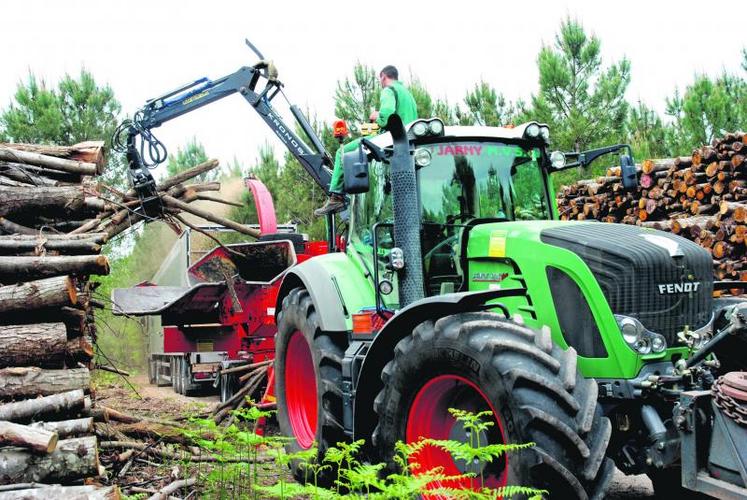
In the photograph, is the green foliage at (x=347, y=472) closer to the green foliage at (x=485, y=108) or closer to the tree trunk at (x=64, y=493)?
the tree trunk at (x=64, y=493)

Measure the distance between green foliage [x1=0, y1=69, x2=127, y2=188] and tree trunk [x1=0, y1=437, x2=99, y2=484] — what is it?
63.2ft

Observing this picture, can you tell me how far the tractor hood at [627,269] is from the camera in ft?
15.2

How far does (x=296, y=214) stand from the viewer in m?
23.8

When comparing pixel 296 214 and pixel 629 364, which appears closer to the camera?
pixel 629 364

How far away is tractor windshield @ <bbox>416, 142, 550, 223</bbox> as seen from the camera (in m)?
5.74

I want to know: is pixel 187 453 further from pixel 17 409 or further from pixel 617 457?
pixel 617 457

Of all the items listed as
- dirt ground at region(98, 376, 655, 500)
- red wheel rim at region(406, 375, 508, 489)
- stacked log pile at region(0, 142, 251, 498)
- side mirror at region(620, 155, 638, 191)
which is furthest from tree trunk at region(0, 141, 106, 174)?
side mirror at region(620, 155, 638, 191)

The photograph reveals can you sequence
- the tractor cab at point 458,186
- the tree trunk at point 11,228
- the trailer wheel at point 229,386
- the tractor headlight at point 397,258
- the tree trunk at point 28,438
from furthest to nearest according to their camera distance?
the trailer wheel at point 229,386, the tree trunk at point 11,228, the tractor cab at point 458,186, the tractor headlight at point 397,258, the tree trunk at point 28,438

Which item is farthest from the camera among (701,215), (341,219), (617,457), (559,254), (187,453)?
(701,215)

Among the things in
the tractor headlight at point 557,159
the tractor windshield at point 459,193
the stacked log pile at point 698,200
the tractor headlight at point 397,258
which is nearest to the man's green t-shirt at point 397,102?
the tractor windshield at point 459,193

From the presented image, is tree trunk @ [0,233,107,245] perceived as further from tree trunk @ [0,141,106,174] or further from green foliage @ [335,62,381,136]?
green foliage @ [335,62,381,136]

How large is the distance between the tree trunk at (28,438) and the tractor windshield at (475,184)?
2.93 meters

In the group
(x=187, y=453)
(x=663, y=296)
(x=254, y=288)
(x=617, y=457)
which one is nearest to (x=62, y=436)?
(x=187, y=453)

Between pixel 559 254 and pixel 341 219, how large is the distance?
3009 millimetres
